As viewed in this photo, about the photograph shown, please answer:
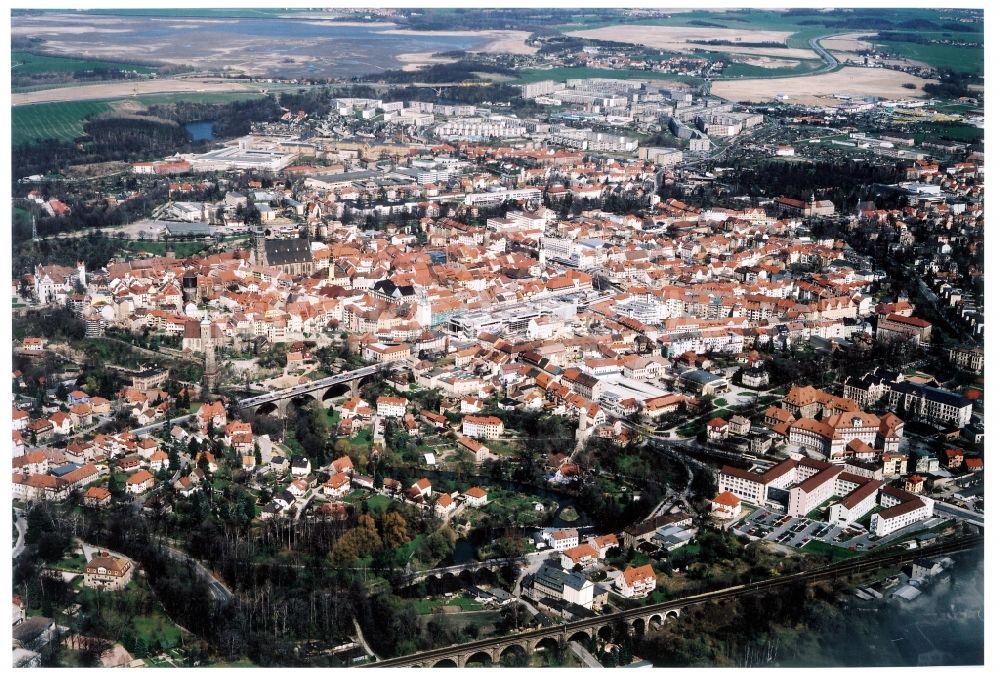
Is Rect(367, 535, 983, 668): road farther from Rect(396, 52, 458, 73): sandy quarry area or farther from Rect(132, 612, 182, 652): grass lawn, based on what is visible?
Rect(396, 52, 458, 73): sandy quarry area

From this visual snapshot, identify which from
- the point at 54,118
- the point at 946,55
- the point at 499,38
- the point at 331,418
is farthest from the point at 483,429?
the point at 499,38

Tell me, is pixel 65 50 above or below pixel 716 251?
above

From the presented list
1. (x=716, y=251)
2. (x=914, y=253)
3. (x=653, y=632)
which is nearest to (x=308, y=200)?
(x=716, y=251)

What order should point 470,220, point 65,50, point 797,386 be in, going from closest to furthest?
point 797,386 → point 470,220 → point 65,50

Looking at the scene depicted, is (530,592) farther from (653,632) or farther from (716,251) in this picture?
(716,251)

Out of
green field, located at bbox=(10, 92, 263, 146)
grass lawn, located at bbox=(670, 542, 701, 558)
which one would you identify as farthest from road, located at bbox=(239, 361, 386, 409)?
green field, located at bbox=(10, 92, 263, 146)

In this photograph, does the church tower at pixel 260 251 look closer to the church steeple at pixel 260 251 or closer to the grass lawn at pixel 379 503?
the church steeple at pixel 260 251
